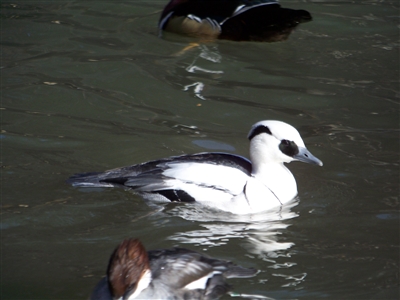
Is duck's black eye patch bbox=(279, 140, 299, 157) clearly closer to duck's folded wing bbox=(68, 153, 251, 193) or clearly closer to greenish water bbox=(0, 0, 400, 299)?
duck's folded wing bbox=(68, 153, 251, 193)

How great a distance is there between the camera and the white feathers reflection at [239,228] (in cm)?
516

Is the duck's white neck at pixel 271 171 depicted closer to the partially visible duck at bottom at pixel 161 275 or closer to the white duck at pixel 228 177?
the white duck at pixel 228 177

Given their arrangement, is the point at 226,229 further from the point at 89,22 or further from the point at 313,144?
the point at 89,22

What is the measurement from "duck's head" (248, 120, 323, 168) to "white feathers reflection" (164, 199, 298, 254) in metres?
0.43

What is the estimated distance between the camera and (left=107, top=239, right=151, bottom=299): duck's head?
12.9 feet

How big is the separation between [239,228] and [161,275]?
1348 mm

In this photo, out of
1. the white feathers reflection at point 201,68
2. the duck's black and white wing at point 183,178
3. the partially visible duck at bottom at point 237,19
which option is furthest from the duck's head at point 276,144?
the partially visible duck at bottom at point 237,19

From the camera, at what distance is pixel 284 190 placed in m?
5.82

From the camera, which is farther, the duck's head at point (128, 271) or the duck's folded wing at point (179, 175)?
the duck's folded wing at point (179, 175)

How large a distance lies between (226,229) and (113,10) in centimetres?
678

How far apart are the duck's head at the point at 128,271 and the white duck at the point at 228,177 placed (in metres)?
1.59

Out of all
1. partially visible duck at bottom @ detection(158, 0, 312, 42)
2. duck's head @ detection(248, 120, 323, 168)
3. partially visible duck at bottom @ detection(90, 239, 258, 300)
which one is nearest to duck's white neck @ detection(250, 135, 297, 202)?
duck's head @ detection(248, 120, 323, 168)

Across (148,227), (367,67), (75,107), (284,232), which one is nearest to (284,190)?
(284,232)

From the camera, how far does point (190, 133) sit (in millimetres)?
7152
